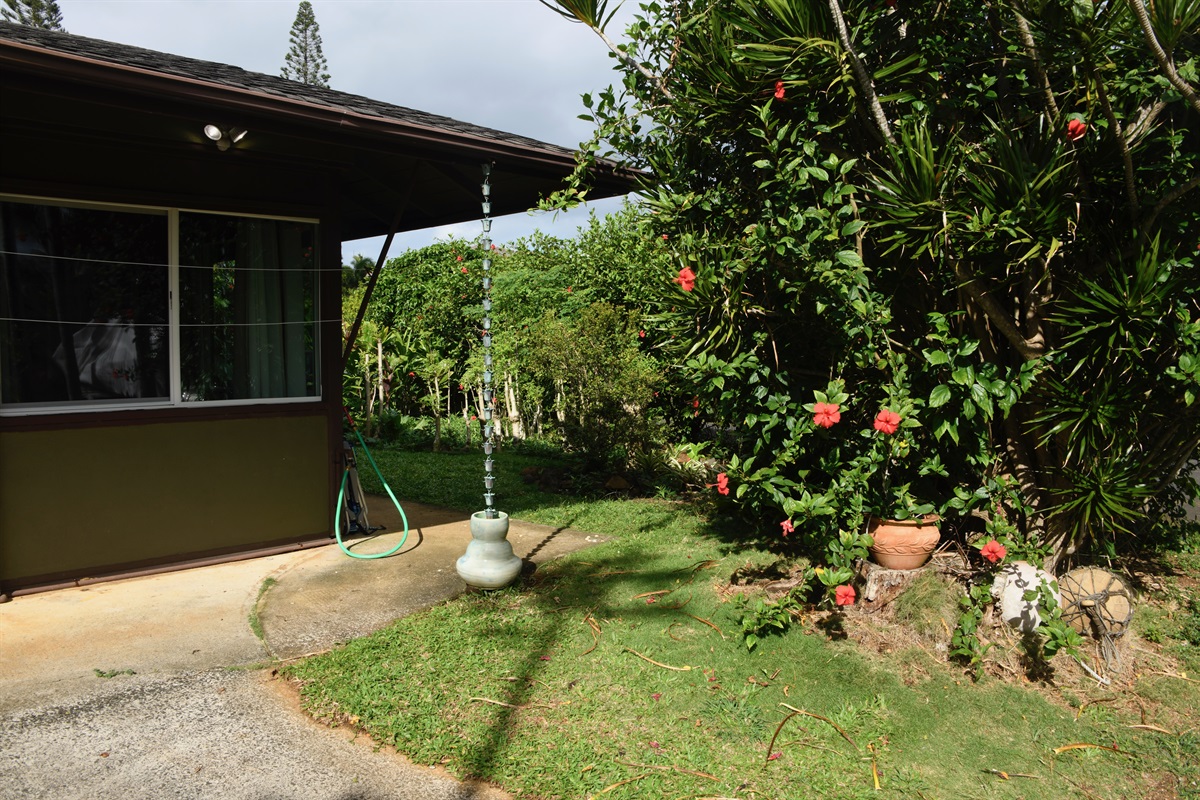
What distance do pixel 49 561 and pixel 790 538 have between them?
4.54 meters

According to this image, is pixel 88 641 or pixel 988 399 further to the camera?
pixel 88 641

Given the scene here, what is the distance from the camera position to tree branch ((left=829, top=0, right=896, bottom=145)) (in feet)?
11.5

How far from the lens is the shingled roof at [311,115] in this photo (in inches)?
153

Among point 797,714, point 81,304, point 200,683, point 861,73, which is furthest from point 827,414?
point 81,304

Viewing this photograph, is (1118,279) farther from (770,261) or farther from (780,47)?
(780,47)

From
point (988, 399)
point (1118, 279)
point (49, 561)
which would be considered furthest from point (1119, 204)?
point (49, 561)

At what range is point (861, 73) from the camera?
3607 millimetres

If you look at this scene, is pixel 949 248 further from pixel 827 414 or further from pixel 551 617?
pixel 551 617

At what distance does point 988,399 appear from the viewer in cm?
352

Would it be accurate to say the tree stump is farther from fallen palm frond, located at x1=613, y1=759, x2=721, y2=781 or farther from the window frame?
the window frame

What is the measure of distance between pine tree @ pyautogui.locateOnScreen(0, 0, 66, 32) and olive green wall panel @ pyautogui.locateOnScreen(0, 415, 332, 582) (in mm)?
25408

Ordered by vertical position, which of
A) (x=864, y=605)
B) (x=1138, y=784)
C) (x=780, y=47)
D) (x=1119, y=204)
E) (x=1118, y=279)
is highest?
(x=780, y=47)

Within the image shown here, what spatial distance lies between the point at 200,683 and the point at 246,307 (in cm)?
282

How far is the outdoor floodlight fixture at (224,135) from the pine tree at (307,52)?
27.2m
